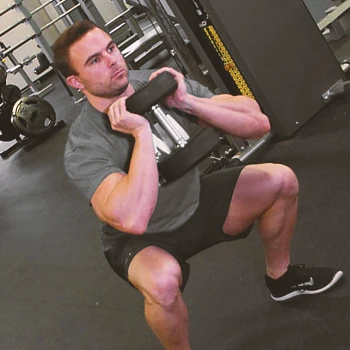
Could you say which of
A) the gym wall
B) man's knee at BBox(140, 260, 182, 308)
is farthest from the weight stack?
the gym wall

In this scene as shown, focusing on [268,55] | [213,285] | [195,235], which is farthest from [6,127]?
[195,235]

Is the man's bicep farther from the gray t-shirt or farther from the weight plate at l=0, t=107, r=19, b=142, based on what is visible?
the weight plate at l=0, t=107, r=19, b=142

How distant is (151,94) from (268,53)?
1494 millimetres

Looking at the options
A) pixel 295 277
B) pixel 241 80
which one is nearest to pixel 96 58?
pixel 295 277

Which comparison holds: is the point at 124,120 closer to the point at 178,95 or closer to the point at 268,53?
the point at 178,95

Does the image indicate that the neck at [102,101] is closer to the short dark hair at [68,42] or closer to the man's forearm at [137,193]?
the short dark hair at [68,42]

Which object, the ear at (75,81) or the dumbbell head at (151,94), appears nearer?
the dumbbell head at (151,94)

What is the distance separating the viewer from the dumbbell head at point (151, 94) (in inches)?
57.2

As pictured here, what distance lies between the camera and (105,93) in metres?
1.55

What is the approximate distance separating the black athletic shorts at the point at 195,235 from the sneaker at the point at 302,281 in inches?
8.8

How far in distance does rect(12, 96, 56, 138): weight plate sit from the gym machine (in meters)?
2.88

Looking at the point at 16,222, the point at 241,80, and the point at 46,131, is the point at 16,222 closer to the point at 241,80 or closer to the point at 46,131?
the point at 46,131

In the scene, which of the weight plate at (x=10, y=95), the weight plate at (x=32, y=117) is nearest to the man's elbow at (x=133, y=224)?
the weight plate at (x=32, y=117)

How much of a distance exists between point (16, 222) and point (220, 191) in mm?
2747
